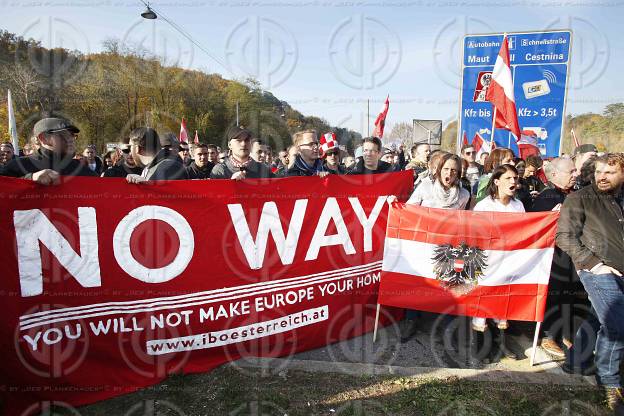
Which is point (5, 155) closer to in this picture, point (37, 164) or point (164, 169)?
point (37, 164)

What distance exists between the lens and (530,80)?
419 inches

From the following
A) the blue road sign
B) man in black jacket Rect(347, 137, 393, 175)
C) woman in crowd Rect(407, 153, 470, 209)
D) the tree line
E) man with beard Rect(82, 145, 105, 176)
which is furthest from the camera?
the tree line

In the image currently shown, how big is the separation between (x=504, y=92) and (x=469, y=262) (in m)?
3.79

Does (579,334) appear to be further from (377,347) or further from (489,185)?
(377,347)

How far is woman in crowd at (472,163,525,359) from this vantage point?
3.69 m

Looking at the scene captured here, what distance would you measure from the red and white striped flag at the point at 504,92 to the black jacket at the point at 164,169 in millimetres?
5103

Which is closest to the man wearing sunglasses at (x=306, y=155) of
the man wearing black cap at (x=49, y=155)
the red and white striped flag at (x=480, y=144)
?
the man wearing black cap at (x=49, y=155)

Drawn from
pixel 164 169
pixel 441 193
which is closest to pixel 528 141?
pixel 441 193

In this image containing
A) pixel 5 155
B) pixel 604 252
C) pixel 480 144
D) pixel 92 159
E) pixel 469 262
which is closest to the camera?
pixel 604 252

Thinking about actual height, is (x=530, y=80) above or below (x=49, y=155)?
above

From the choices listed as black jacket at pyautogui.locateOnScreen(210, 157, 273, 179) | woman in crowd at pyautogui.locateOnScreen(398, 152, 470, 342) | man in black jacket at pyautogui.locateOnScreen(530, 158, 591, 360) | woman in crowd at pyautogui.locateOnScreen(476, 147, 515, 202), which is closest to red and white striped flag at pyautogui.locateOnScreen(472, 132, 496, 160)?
woman in crowd at pyautogui.locateOnScreen(476, 147, 515, 202)

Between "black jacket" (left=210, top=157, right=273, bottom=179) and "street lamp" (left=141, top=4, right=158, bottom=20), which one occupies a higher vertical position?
"street lamp" (left=141, top=4, right=158, bottom=20)

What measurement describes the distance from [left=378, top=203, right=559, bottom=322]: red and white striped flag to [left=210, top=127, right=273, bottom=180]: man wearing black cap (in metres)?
1.50

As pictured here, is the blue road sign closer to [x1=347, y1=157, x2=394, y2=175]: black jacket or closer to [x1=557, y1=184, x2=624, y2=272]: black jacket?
[x1=347, y1=157, x2=394, y2=175]: black jacket
